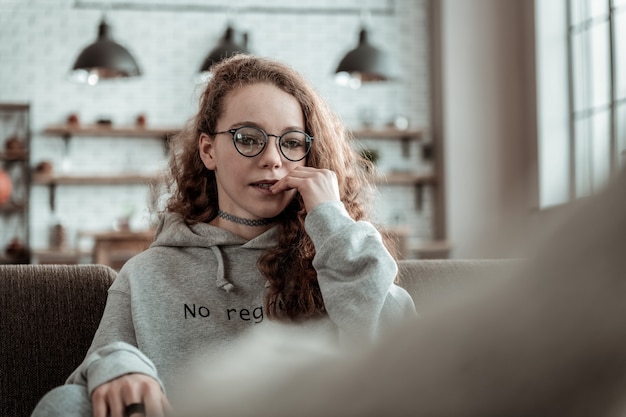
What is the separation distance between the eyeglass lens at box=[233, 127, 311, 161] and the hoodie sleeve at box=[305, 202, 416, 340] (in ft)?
0.45

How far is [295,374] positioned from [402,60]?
791 cm

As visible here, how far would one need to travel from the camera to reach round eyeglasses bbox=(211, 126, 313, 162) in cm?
156

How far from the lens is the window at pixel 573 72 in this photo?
6.20m

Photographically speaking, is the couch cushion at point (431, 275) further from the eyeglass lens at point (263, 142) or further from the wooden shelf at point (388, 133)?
the wooden shelf at point (388, 133)

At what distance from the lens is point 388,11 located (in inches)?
317

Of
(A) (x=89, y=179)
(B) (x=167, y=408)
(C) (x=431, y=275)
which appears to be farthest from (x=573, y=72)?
(B) (x=167, y=408)

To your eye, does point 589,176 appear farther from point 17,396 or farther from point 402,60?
point 402,60

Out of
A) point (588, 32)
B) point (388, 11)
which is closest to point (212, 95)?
point (588, 32)

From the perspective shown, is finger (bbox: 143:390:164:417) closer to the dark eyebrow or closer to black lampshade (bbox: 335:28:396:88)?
the dark eyebrow

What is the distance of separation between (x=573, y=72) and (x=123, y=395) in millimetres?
6415

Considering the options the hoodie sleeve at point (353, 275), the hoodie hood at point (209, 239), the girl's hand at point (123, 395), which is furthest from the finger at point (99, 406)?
the hoodie hood at point (209, 239)

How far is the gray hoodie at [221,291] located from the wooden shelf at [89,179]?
18.8 ft

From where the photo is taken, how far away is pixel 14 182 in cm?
751

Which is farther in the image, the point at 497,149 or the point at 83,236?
the point at 497,149
